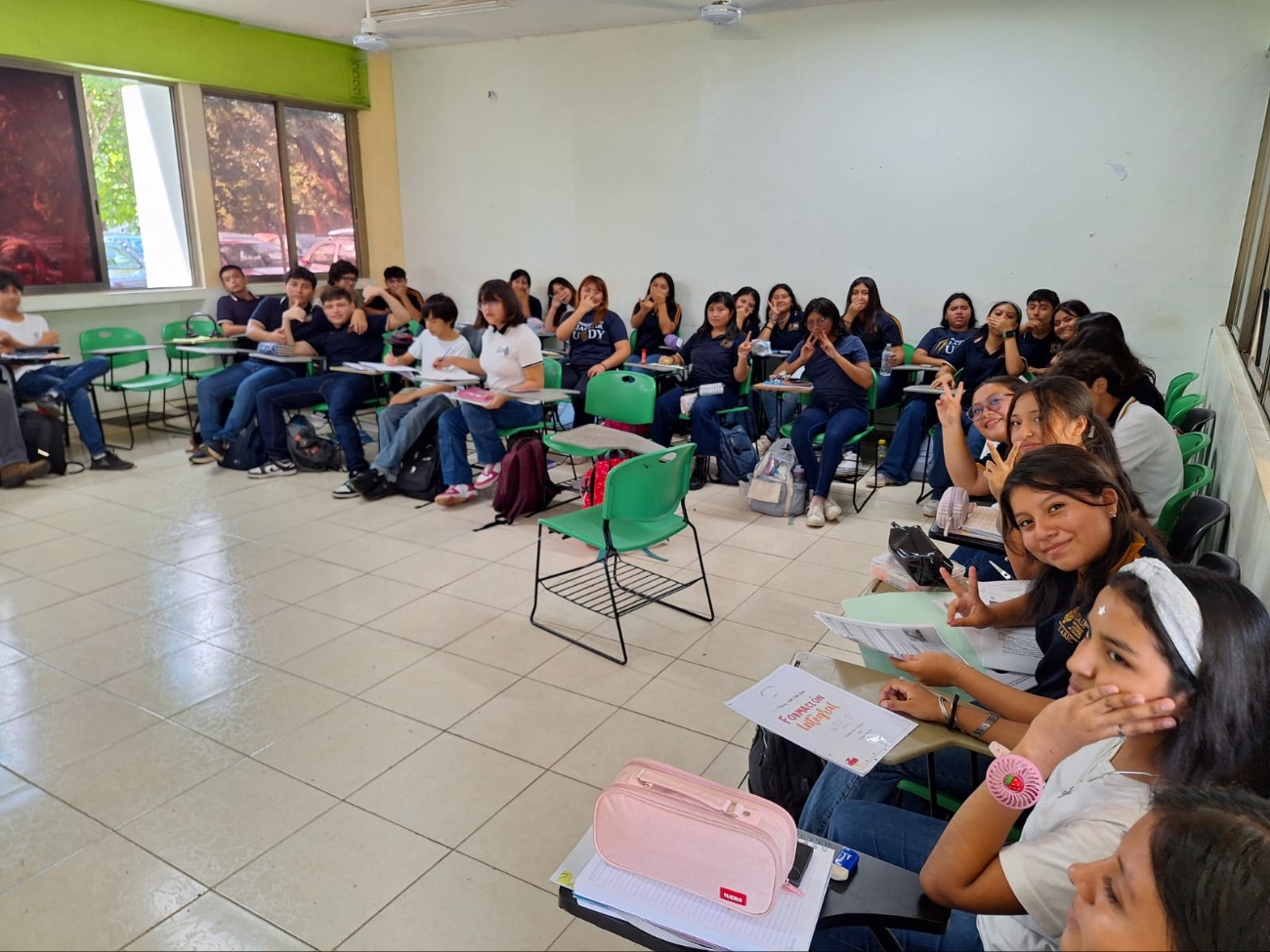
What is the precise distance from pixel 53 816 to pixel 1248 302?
5.49 meters

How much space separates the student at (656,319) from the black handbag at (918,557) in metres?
4.69

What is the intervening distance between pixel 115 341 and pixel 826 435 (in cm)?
546

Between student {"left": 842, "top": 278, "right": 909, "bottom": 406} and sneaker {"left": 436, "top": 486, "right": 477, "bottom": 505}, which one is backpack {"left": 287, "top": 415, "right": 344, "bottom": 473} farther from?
student {"left": 842, "top": 278, "right": 909, "bottom": 406}

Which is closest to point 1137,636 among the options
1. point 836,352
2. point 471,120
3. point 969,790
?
point 969,790

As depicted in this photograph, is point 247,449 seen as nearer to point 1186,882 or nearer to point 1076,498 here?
point 1076,498

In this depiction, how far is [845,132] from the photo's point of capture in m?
6.24

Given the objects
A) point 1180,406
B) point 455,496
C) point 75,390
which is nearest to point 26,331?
point 75,390

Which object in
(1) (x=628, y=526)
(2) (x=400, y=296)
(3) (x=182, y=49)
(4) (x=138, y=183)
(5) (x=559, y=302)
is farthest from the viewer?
(2) (x=400, y=296)

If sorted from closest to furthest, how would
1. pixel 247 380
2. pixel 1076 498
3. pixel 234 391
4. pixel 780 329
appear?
pixel 1076 498
pixel 247 380
pixel 234 391
pixel 780 329

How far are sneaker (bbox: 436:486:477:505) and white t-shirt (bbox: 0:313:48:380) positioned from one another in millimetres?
2937

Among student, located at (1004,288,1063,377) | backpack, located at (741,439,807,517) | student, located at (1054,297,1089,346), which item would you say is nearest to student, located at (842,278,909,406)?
student, located at (1004,288,1063,377)

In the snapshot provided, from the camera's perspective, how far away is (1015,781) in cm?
113

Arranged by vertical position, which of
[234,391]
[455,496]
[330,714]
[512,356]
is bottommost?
[330,714]

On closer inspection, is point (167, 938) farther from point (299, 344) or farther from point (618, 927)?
point (299, 344)
